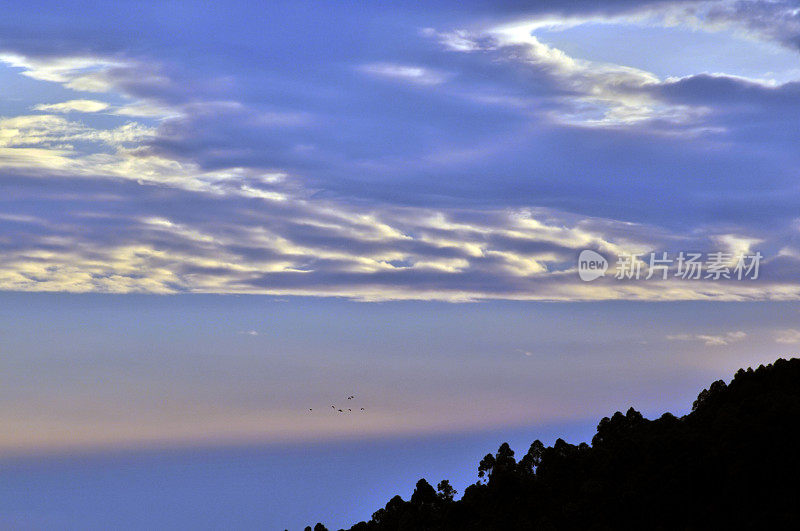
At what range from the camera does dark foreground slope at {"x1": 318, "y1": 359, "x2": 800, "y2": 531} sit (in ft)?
274

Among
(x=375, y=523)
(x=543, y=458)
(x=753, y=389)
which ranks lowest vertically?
(x=375, y=523)

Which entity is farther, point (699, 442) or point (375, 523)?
point (375, 523)

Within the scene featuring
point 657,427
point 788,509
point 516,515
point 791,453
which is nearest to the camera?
point 788,509

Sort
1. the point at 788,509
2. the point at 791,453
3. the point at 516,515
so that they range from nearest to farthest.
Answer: the point at 788,509, the point at 791,453, the point at 516,515

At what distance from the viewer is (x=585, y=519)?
8738 centimetres

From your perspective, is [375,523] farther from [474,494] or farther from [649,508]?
[649,508]

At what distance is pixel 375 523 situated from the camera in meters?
104

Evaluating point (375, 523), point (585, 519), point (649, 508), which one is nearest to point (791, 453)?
point (649, 508)

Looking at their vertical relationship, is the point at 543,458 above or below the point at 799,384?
below

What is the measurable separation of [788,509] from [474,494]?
31.4 metres

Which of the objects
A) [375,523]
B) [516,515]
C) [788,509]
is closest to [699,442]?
[788,509]

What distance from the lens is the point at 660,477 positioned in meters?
87.9

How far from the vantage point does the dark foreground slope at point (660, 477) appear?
3287 inches

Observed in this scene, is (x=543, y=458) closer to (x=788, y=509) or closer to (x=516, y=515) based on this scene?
(x=516, y=515)
